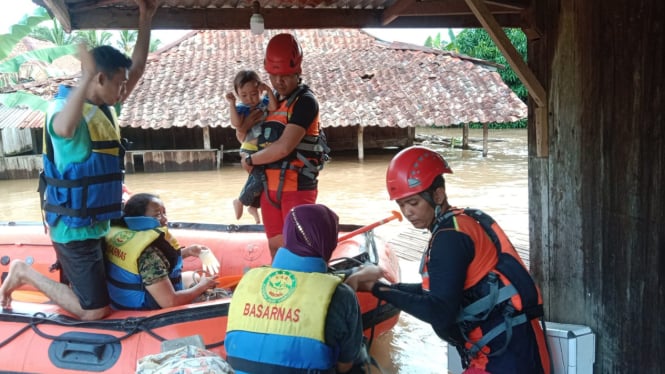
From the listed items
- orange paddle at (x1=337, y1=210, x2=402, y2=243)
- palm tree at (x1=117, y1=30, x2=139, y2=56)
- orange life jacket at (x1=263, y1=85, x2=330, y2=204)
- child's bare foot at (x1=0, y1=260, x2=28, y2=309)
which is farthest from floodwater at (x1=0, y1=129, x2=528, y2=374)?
palm tree at (x1=117, y1=30, x2=139, y2=56)

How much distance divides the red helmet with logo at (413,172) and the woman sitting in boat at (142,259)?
153cm

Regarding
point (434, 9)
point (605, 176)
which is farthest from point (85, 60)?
point (605, 176)

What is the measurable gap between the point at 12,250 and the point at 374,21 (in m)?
3.32

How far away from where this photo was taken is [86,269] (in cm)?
292

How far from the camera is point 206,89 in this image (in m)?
14.8

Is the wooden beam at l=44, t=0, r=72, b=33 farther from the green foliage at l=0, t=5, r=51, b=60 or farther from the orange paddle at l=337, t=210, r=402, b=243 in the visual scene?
Result: the orange paddle at l=337, t=210, r=402, b=243

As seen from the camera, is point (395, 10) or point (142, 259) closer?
point (142, 259)

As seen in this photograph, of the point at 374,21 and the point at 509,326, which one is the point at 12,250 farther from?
the point at 509,326

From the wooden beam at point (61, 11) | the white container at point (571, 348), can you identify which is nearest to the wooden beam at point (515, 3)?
the white container at point (571, 348)

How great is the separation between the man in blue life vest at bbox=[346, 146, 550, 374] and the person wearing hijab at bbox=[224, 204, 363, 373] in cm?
26

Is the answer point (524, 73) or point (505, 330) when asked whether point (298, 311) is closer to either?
point (505, 330)

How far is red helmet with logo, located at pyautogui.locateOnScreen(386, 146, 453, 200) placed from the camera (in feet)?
6.36

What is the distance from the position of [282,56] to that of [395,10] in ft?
3.68

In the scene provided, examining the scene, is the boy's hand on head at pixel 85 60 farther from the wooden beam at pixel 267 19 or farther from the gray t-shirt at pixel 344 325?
the gray t-shirt at pixel 344 325
